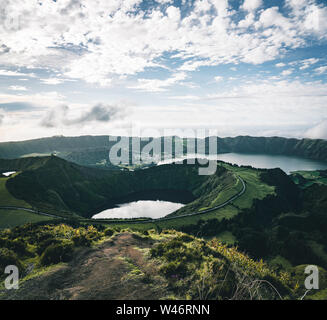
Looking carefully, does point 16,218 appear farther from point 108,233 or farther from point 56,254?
point 56,254

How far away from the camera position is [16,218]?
98.1m

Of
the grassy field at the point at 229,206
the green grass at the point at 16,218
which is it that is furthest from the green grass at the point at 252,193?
the green grass at the point at 16,218

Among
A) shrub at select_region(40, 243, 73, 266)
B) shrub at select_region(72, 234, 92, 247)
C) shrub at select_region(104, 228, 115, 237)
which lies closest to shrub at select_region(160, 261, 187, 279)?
shrub at select_region(40, 243, 73, 266)

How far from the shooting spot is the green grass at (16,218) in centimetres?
9239

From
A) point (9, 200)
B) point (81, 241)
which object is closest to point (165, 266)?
point (81, 241)

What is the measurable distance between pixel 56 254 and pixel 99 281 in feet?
27.1

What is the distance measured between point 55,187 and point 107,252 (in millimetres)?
182383

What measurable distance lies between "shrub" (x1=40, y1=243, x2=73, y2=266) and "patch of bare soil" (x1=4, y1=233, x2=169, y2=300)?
1.09 metres
